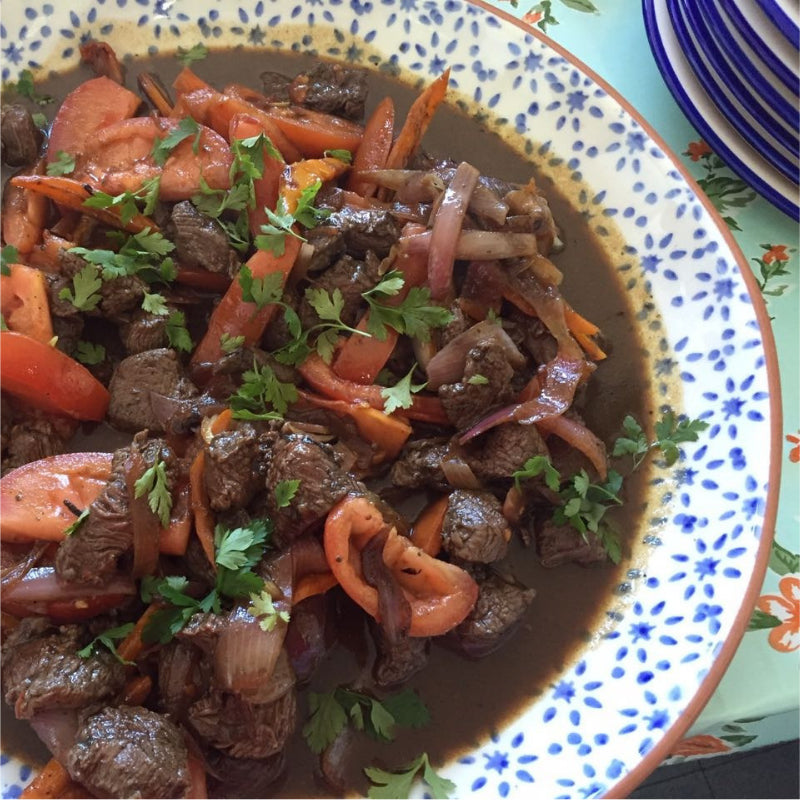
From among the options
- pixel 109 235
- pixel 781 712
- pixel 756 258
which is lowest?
pixel 781 712

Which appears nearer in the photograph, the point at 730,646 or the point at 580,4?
the point at 730,646

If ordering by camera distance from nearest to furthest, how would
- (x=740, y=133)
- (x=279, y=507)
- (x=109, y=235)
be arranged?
(x=279, y=507) → (x=109, y=235) → (x=740, y=133)

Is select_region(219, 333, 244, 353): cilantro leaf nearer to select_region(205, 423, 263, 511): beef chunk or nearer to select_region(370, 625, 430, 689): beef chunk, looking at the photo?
select_region(205, 423, 263, 511): beef chunk

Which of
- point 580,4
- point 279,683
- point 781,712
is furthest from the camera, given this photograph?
point 580,4

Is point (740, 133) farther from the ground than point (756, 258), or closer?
farther from the ground

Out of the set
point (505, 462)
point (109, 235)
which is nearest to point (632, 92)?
point (505, 462)

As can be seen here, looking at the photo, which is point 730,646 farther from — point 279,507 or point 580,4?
point 580,4

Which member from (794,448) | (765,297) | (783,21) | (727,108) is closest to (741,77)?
(727,108)

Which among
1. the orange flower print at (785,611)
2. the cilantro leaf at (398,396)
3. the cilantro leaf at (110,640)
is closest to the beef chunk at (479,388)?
the cilantro leaf at (398,396)
